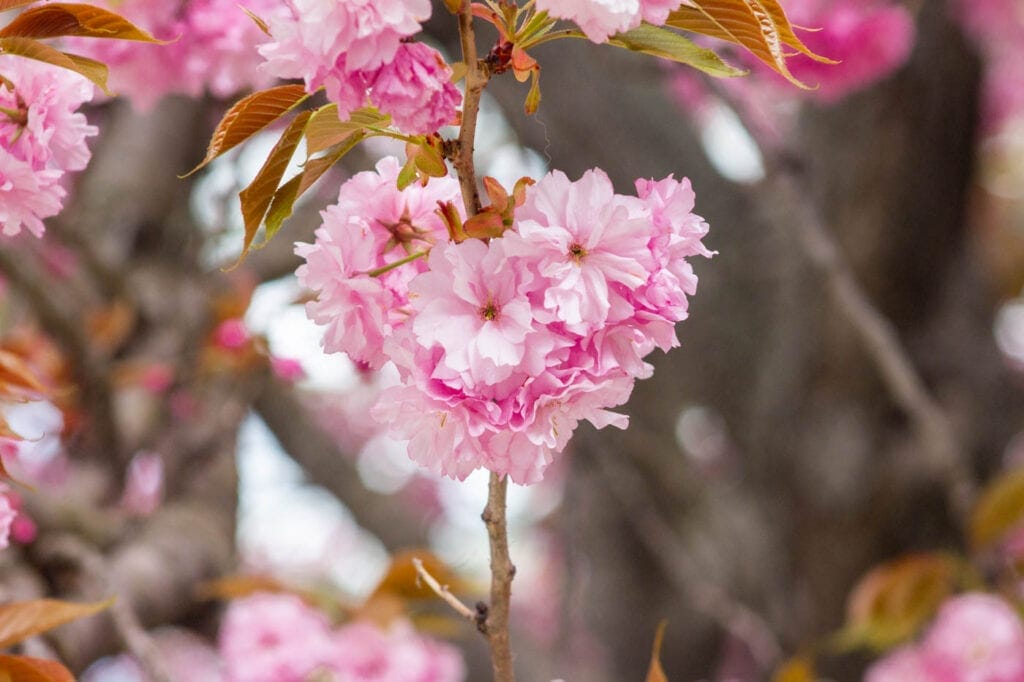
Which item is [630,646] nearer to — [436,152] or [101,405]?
[101,405]

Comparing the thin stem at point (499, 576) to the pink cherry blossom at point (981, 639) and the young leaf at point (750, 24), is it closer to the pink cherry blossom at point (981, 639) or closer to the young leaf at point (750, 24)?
the young leaf at point (750, 24)

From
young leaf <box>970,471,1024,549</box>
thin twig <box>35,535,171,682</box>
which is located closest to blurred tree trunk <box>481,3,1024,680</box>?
young leaf <box>970,471,1024,549</box>

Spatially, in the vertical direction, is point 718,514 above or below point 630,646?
above

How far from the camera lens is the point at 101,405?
1682mm

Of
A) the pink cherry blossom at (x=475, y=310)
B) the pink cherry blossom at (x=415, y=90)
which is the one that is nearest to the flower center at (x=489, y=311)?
the pink cherry blossom at (x=475, y=310)

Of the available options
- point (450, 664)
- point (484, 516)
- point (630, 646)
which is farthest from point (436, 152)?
point (630, 646)

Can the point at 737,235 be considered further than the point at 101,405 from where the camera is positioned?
Yes

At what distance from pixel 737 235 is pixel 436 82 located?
1870mm

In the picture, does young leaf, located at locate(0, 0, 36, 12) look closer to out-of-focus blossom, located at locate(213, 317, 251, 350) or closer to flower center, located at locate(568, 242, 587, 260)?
flower center, located at locate(568, 242, 587, 260)

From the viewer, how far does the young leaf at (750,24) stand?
1.90ft

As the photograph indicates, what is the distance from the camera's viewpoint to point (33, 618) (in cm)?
80

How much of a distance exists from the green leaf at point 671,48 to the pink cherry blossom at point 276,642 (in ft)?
3.53

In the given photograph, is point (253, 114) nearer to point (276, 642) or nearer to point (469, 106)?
point (469, 106)

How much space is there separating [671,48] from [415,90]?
17 cm
